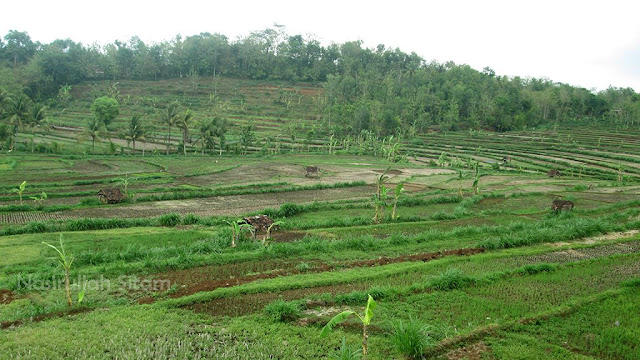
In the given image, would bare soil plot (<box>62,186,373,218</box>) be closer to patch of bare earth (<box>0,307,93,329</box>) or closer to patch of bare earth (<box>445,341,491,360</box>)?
patch of bare earth (<box>0,307,93,329</box>)

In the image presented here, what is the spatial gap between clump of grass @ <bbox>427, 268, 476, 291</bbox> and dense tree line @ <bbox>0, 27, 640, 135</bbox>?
54.0 m

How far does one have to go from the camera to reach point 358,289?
38.6 ft

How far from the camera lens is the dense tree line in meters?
73.5

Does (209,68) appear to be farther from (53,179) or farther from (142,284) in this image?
(142,284)

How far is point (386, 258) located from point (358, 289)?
288 centimetres

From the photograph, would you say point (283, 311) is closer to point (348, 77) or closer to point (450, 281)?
point (450, 281)


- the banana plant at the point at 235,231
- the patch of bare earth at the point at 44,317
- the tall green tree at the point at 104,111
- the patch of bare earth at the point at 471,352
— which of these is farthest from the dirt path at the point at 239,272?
the tall green tree at the point at 104,111

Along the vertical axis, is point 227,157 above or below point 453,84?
below

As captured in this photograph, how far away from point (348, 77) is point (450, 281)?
7580cm

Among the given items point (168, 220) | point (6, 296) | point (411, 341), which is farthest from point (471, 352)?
point (168, 220)

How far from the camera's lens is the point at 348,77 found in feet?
277

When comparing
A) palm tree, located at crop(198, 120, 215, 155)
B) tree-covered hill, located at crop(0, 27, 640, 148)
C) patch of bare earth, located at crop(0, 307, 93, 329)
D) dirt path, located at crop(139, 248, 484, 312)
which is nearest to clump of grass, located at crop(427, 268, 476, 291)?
dirt path, located at crop(139, 248, 484, 312)

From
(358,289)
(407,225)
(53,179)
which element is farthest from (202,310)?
(53,179)

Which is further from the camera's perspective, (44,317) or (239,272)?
(239,272)
